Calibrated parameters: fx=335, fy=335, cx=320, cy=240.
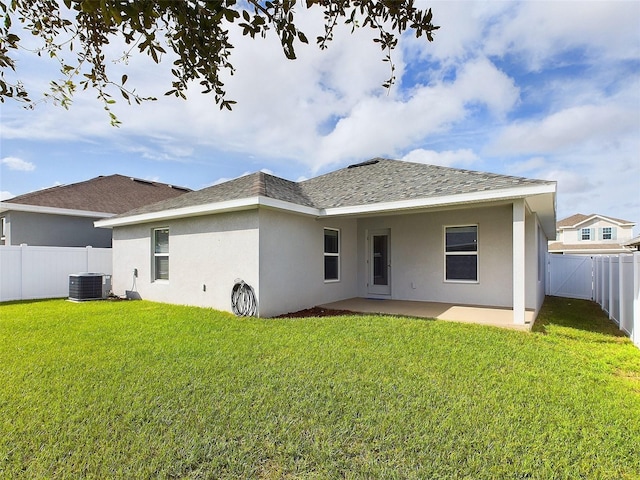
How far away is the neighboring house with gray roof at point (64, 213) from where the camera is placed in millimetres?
13375

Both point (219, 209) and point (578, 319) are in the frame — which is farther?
point (578, 319)

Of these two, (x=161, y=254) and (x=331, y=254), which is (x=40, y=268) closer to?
(x=161, y=254)

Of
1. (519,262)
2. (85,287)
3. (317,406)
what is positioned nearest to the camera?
(317,406)

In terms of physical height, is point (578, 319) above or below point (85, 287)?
below

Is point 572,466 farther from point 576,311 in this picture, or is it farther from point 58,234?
point 58,234

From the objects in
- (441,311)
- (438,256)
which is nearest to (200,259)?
(441,311)

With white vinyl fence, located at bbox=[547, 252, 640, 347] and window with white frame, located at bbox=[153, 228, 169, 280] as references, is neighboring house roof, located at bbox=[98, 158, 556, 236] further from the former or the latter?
white vinyl fence, located at bbox=[547, 252, 640, 347]

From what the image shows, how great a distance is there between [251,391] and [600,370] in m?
5.00

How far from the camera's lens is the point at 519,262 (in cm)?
719

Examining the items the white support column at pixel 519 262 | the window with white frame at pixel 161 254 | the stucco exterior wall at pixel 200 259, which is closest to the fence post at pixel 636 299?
the white support column at pixel 519 262

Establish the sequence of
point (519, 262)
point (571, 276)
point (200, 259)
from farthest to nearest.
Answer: point (571, 276) → point (200, 259) → point (519, 262)

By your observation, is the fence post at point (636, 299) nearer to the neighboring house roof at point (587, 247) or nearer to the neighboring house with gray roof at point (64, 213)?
the neighboring house with gray roof at point (64, 213)

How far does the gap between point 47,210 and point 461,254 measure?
1579cm

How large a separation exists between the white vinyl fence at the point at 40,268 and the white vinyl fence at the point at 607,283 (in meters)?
16.0
